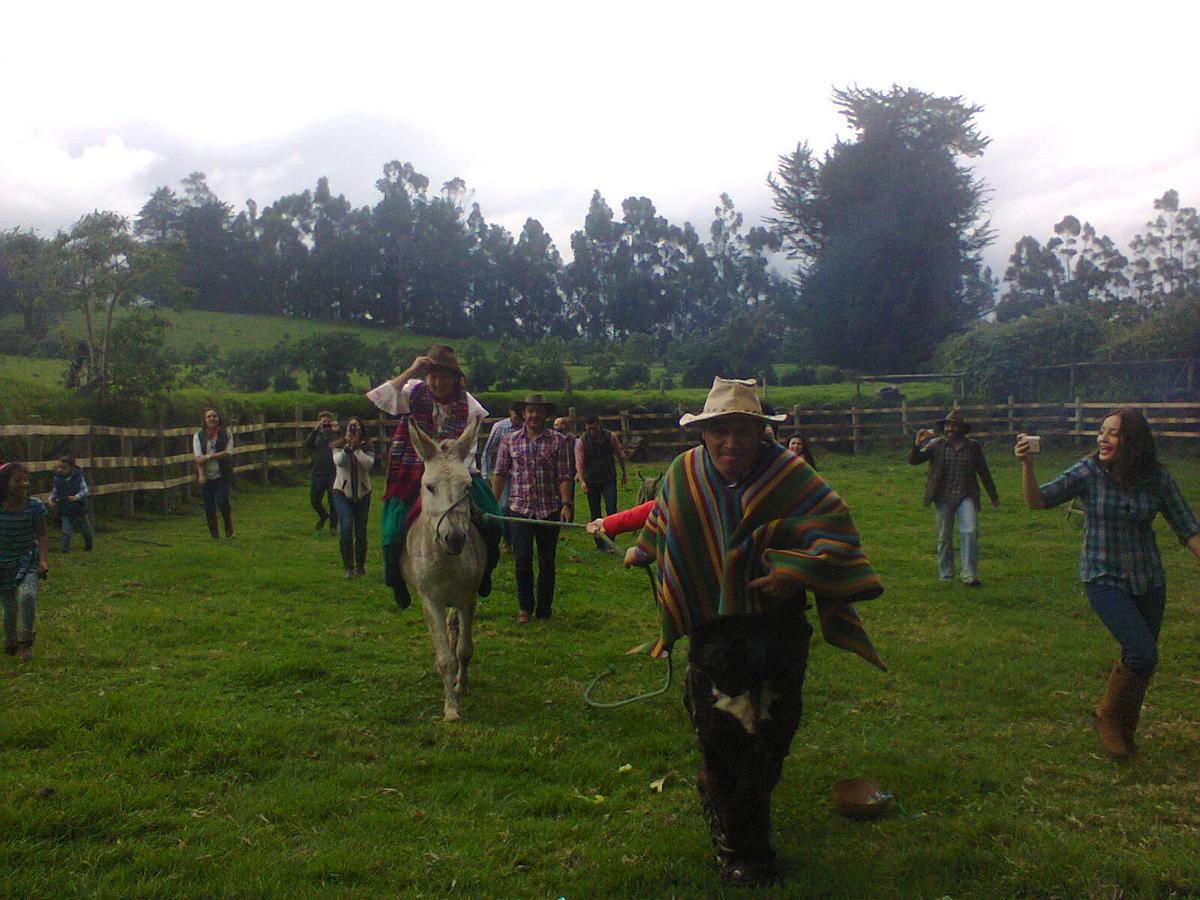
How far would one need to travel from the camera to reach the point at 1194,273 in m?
54.8

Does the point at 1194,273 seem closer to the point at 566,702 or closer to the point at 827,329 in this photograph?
the point at 827,329

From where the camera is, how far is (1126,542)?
5.48 m

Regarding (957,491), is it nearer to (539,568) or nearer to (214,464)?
(539,568)

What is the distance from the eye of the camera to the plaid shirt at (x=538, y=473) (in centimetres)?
936

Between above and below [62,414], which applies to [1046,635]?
below

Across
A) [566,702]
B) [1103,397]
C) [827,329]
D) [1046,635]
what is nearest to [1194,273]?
[827,329]

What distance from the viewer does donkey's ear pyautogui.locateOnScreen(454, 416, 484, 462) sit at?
6.56 meters

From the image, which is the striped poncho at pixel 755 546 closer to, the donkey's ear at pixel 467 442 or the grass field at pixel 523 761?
the grass field at pixel 523 761

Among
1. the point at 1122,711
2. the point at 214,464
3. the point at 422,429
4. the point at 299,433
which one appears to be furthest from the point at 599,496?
the point at 299,433

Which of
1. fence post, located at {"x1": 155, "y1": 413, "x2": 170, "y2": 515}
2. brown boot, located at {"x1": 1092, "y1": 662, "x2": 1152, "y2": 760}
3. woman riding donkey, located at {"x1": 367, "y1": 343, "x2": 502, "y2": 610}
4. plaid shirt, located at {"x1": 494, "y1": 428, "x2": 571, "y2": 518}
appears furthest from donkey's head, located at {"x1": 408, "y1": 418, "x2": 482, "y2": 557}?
fence post, located at {"x1": 155, "y1": 413, "x2": 170, "y2": 515}

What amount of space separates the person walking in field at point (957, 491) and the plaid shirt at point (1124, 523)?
543 centimetres

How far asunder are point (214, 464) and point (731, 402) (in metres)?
12.3

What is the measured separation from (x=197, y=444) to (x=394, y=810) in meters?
10.6

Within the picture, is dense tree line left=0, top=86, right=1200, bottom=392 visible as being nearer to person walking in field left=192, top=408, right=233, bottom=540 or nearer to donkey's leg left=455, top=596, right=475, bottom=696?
person walking in field left=192, top=408, right=233, bottom=540
